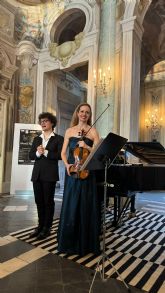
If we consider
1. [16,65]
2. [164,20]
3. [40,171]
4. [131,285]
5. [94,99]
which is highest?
[164,20]

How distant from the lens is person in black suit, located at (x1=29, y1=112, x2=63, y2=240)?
346 centimetres

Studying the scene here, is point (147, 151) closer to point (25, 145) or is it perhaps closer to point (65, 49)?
point (25, 145)

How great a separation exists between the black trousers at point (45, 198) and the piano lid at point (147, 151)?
1.38 meters

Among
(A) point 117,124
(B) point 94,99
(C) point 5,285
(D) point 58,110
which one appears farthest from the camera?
(D) point 58,110

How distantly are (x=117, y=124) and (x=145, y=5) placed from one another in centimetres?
361

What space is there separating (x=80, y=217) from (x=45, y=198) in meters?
0.81

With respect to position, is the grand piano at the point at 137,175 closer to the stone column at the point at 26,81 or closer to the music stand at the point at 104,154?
the music stand at the point at 104,154

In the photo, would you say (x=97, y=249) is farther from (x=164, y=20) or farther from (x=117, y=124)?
(x=164, y=20)

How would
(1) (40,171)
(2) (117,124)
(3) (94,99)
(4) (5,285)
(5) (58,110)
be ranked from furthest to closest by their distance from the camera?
(5) (58,110) < (3) (94,99) < (2) (117,124) < (1) (40,171) < (4) (5,285)

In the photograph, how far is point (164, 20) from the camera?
34.1 feet

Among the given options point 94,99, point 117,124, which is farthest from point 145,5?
point 117,124

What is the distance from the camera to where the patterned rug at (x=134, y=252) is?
248 centimetres

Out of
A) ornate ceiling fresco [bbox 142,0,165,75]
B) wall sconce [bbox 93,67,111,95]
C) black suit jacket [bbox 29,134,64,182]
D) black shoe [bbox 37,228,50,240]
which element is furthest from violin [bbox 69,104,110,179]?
ornate ceiling fresco [bbox 142,0,165,75]

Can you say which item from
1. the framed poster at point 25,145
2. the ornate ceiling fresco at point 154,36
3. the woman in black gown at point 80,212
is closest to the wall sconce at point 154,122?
the ornate ceiling fresco at point 154,36
